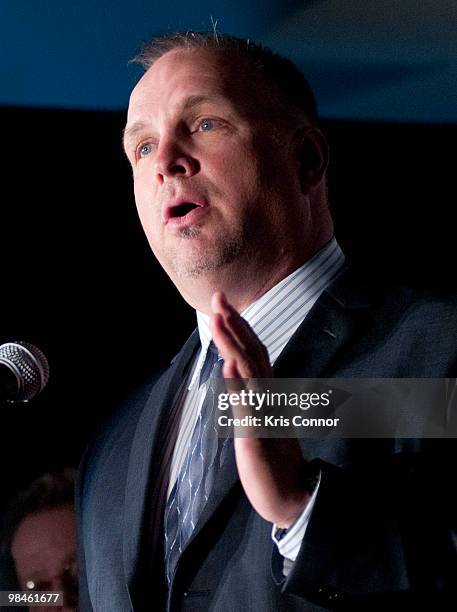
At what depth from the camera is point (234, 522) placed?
1427 mm

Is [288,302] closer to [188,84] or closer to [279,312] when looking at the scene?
[279,312]

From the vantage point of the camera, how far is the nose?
1.65m

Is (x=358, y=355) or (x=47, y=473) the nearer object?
(x=358, y=355)

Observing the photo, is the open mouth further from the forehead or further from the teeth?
the forehead

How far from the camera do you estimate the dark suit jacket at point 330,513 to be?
1193 millimetres

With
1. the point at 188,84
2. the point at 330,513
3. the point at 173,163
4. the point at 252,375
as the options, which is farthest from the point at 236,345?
the point at 188,84

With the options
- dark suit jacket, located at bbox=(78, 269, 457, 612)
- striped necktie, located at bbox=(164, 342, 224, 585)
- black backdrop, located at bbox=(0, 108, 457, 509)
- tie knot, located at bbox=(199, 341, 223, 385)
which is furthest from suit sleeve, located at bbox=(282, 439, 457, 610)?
black backdrop, located at bbox=(0, 108, 457, 509)

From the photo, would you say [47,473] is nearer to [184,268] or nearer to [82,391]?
[82,391]

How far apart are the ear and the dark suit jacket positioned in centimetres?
28


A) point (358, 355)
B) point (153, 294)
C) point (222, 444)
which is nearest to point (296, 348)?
point (358, 355)

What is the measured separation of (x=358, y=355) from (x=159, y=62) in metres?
0.75

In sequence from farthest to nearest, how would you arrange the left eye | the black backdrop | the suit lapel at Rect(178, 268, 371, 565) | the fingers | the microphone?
the black backdrop → the left eye → the suit lapel at Rect(178, 268, 371, 565) → the microphone → the fingers

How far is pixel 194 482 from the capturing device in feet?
5.11

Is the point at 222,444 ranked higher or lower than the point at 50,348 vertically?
lower
